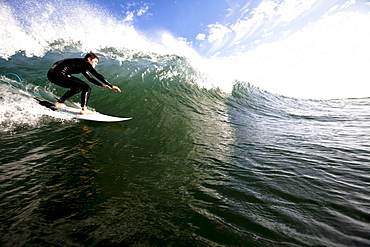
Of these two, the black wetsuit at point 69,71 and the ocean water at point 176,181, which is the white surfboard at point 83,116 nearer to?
the ocean water at point 176,181

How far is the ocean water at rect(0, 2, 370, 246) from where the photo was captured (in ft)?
5.05

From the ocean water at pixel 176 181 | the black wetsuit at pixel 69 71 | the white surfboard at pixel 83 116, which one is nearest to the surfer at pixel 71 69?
the black wetsuit at pixel 69 71

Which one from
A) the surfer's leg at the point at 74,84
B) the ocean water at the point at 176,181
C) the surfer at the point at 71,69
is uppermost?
the surfer at the point at 71,69

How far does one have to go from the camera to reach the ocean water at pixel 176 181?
5.05ft

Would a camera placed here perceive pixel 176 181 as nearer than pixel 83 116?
Yes

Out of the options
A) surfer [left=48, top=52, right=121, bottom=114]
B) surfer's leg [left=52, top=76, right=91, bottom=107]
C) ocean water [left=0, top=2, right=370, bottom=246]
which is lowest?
ocean water [left=0, top=2, right=370, bottom=246]

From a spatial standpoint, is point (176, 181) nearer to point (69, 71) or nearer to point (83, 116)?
point (83, 116)

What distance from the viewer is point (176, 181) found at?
8.05ft

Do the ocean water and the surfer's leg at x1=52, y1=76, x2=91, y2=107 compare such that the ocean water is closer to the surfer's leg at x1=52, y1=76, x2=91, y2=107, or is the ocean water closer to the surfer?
the surfer's leg at x1=52, y1=76, x2=91, y2=107

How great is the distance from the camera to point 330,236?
1.53 meters

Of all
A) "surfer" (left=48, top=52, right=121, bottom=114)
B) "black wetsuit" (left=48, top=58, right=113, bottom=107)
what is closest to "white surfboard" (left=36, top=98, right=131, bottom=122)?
"surfer" (left=48, top=52, right=121, bottom=114)

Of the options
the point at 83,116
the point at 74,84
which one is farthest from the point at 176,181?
the point at 74,84

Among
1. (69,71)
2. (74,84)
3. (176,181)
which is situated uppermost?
(69,71)

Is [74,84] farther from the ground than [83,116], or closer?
farther from the ground
